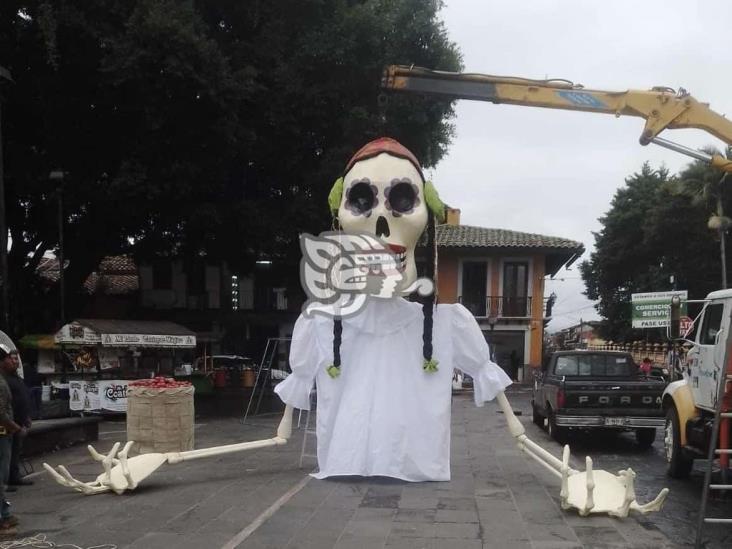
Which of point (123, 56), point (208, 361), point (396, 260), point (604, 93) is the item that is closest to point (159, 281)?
point (208, 361)

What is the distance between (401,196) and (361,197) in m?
0.38

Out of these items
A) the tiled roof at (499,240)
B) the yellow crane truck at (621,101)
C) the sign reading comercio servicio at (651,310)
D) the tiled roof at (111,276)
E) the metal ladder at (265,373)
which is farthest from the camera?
the tiled roof at (499,240)

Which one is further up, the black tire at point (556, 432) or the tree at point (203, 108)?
the tree at point (203, 108)

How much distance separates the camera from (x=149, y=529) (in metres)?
5.27

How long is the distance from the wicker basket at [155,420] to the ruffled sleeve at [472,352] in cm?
360

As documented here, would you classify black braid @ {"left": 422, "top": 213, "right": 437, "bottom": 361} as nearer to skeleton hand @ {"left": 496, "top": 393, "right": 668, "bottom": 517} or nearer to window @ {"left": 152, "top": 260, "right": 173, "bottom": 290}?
skeleton hand @ {"left": 496, "top": 393, "right": 668, "bottom": 517}

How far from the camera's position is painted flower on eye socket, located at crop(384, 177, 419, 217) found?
21.3ft

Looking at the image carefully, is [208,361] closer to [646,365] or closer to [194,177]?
[194,177]

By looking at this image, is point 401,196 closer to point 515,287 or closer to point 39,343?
point 39,343

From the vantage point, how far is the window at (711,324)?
813cm

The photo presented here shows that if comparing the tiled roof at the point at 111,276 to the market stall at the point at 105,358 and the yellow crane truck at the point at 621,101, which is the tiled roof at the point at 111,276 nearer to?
the market stall at the point at 105,358

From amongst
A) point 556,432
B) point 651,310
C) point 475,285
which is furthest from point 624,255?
point 556,432

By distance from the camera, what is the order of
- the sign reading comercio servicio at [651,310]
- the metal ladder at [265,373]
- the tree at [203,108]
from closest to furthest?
the tree at [203,108], the metal ladder at [265,373], the sign reading comercio servicio at [651,310]

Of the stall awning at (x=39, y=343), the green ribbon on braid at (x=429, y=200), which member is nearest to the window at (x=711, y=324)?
the green ribbon on braid at (x=429, y=200)
